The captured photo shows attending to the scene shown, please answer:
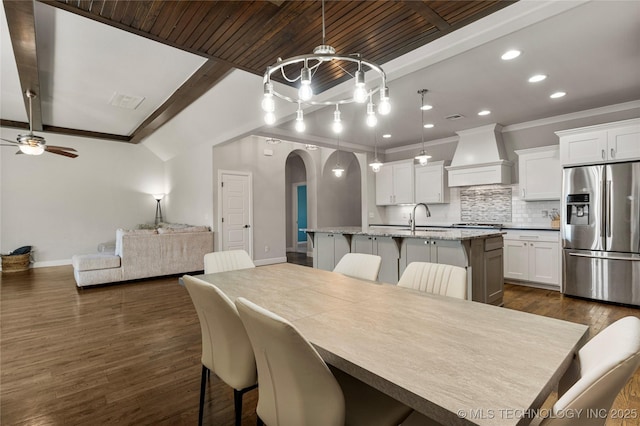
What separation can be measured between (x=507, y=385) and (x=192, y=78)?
182 inches

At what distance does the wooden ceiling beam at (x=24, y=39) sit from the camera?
2.60 meters

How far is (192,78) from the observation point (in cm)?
420

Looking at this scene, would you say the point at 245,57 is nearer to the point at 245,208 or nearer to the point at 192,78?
the point at 192,78

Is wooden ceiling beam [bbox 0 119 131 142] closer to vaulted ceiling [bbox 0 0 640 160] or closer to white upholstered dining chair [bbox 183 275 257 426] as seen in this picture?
vaulted ceiling [bbox 0 0 640 160]

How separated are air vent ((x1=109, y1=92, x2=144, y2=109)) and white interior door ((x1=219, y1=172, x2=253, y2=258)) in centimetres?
196

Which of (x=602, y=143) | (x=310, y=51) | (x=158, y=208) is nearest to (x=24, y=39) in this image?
(x=310, y=51)

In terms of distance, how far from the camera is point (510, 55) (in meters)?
2.91

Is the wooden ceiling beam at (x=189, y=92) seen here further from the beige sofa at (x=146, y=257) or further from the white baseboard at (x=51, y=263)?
the white baseboard at (x=51, y=263)

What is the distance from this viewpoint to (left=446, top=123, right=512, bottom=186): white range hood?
5324mm

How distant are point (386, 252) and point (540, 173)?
2.92 metres

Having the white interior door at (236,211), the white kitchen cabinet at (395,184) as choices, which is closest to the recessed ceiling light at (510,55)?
the white kitchen cabinet at (395,184)

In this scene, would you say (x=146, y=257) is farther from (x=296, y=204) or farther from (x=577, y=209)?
(x=577, y=209)

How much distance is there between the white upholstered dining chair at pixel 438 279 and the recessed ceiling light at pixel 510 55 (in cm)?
218

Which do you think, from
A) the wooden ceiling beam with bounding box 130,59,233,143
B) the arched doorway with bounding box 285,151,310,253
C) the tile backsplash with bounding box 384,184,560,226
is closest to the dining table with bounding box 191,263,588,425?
the wooden ceiling beam with bounding box 130,59,233,143
